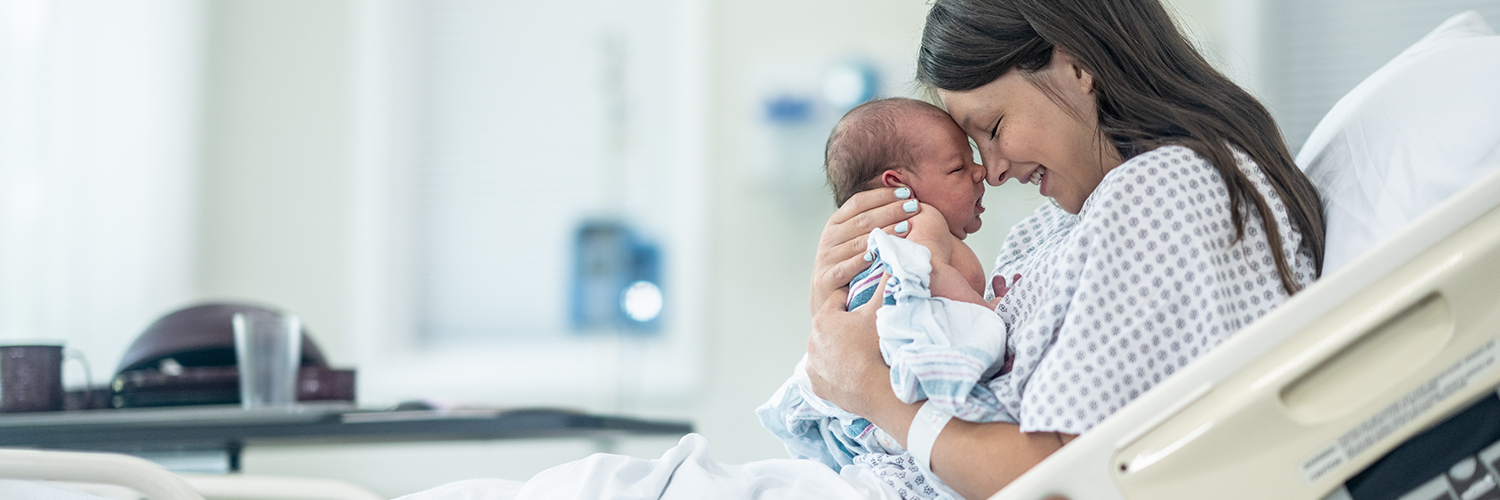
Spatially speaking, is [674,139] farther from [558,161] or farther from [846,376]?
[846,376]

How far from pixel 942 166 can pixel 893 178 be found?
2.4 inches

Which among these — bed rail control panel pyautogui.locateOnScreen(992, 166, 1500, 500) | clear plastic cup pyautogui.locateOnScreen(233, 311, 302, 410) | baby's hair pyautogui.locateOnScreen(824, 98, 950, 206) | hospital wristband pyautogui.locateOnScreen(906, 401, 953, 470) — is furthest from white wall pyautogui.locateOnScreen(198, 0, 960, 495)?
bed rail control panel pyautogui.locateOnScreen(992, 166, 1500, 500)

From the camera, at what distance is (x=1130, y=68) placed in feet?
3.84

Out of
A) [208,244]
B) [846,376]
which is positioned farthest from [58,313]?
[846,376]

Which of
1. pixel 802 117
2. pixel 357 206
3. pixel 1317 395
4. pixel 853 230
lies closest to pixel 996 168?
pixel 853 230

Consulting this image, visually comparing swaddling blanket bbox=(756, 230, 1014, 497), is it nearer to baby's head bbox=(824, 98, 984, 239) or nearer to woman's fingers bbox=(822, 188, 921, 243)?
woman's fingers bbox=(822, 188, 921, 243)

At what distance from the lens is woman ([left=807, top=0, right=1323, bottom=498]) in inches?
36.4

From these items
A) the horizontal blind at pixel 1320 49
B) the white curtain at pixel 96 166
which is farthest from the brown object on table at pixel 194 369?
the horizontal blind at pixel 1320 49

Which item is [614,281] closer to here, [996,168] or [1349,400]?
[996,168]

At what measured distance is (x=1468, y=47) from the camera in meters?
1.20

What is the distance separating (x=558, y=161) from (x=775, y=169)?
80cm

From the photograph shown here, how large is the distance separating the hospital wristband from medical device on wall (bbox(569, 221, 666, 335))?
2.29 m

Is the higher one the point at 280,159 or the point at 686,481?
the point at 280,159

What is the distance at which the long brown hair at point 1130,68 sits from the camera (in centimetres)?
112
